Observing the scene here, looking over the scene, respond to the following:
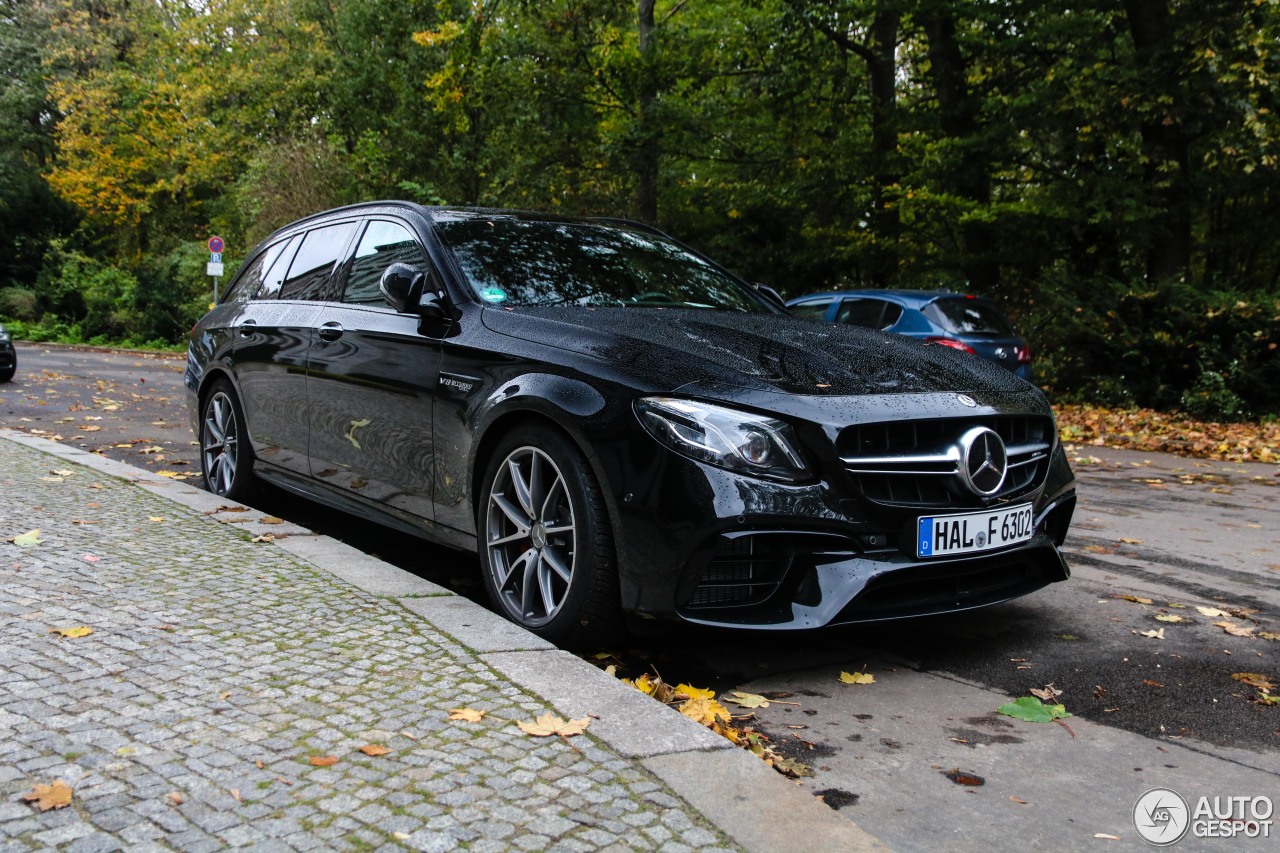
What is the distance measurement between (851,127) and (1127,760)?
19057 mm

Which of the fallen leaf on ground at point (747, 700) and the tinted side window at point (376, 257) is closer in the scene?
the fallen leaf on ground at point (747, 700)

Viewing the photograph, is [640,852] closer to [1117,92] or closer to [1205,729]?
[1205,729]

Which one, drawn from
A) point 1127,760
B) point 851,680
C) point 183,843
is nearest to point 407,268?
point 851,680

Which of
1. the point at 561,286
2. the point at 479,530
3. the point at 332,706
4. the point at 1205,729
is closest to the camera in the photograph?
the point at 332,706

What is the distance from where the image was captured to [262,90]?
113 ft

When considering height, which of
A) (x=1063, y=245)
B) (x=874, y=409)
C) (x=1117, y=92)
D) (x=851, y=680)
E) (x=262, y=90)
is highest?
(x=262, y=90)

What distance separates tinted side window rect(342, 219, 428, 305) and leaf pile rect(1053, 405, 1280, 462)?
8.56 m

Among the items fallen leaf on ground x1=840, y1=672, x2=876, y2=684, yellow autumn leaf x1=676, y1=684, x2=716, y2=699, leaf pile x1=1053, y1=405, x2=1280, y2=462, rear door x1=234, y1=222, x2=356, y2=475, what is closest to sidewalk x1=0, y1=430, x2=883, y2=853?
yellow autumn leaf x1=676, y1=684, x2=716, y2=699

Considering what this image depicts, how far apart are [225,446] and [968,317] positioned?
326 inches

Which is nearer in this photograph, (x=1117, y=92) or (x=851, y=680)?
(x=851, y=680)

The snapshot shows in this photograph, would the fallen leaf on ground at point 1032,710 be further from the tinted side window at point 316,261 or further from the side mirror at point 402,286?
the tinted side window at point 316,261

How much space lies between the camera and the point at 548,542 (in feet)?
13.1

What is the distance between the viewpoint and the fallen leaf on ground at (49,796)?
7.98 feet

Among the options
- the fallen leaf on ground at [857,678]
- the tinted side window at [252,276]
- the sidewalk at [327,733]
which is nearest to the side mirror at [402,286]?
the sidewalk at [327,733]
